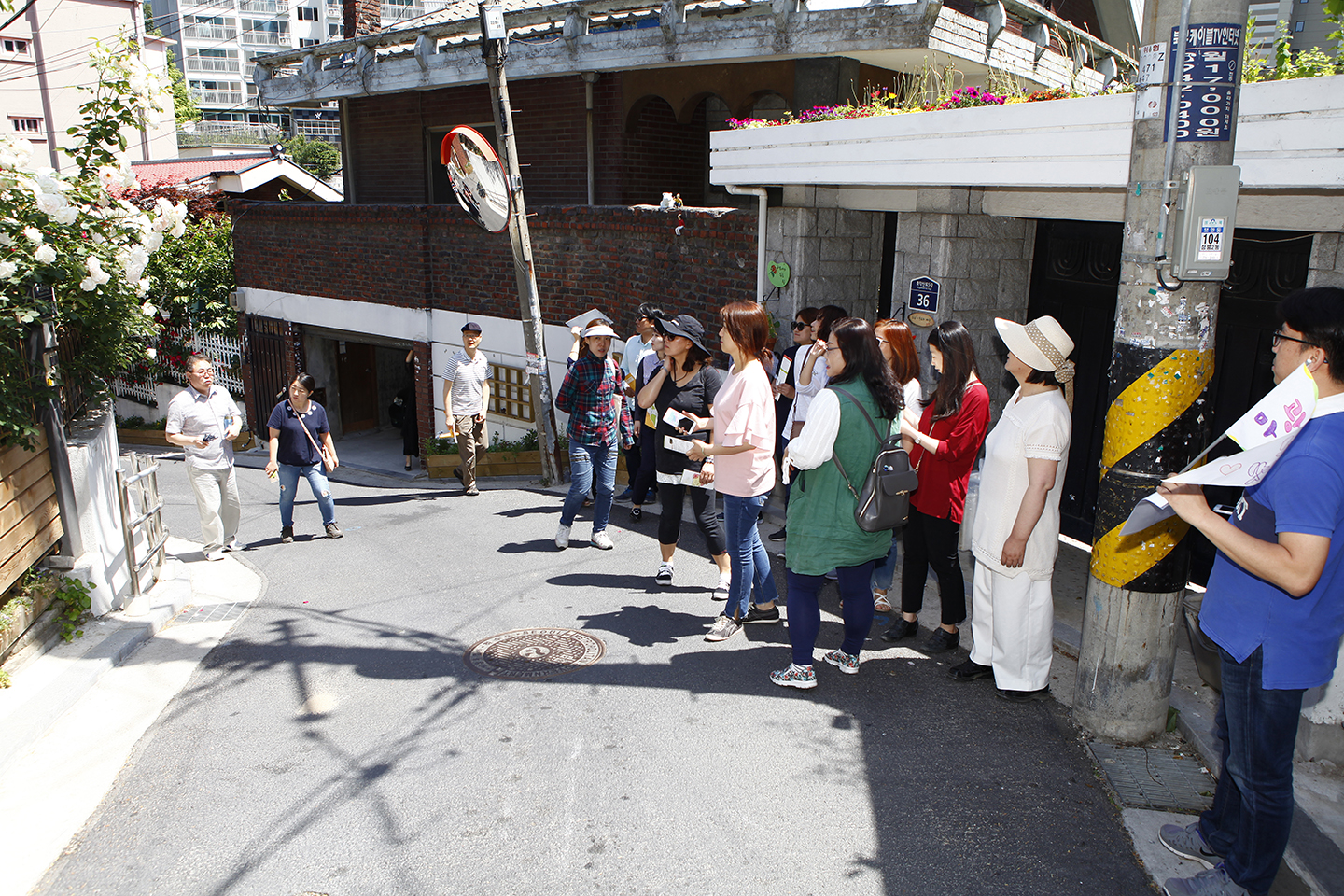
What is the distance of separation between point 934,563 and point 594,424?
3.19 metres

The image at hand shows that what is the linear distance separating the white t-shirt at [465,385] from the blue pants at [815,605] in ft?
19.8

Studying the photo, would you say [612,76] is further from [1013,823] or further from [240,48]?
[240,48]

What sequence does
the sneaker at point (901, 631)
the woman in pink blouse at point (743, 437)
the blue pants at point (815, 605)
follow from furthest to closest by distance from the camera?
the sneaker at point (901, 631), the woman in pink blouse at point (743, 437), the blue pants at point (815, 605)

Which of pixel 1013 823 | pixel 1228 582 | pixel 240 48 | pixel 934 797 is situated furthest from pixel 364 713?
pixel 240 48

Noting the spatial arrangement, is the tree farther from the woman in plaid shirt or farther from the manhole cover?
the manhole cover

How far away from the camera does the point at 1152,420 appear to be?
155 inches

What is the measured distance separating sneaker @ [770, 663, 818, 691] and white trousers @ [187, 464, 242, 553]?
5.26 meters

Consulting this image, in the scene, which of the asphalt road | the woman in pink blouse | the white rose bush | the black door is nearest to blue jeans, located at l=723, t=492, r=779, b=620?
the woman in pink blouse

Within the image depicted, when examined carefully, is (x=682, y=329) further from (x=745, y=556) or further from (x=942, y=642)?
(x=942, y=642)

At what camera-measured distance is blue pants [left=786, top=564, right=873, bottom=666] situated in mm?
4688

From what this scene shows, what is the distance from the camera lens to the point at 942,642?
5328 mm

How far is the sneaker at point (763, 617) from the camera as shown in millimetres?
5777

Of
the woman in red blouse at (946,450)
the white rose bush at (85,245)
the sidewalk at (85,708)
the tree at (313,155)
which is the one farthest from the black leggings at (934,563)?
the tree at (313,155)

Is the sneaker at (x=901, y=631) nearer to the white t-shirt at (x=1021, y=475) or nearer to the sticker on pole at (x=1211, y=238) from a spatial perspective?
the white t-shirt at (x=1021, y=475)
